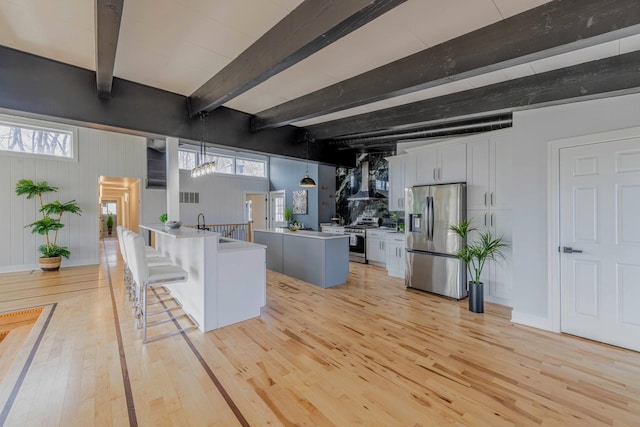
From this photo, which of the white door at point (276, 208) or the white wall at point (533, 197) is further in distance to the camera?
the white door at point (276, 208)

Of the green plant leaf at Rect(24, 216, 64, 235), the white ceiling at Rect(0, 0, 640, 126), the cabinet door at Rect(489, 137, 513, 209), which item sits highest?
the white ceiling at Rect(0, 0, 640, 126)

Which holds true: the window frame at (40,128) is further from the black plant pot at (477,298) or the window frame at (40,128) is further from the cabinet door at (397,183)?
the black plant pot at (477,298)

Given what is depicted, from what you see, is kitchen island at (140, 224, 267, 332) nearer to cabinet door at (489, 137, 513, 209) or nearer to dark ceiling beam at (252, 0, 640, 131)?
dark ceiling beam at (252, 0, 640, 131)

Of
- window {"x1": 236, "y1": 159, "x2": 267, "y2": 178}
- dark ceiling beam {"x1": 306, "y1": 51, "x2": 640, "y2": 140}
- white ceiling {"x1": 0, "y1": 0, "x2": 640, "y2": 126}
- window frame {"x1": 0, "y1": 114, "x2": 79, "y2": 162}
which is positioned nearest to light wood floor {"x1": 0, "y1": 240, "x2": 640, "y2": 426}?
dark ceiling beam {"x1": 306, "y1": 51, "x2": 640, "y2": 140}

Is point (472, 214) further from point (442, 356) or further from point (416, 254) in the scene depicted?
point (442, 356)

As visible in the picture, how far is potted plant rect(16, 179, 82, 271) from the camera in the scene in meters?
5.63

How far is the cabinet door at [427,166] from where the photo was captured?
14.6 feet

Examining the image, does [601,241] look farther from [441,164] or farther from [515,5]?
[515,5]

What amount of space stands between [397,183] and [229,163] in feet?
20.5

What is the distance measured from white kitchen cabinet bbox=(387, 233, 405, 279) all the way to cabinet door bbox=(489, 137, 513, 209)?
73.3 inches

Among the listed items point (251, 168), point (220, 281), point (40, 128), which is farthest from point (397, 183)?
point (40, 128)

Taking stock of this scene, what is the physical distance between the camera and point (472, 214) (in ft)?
13.3

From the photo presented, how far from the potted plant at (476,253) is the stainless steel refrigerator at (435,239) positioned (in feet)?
0.38

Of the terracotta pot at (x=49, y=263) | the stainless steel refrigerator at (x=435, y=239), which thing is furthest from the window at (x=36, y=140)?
the stainless steel refrigerator at (x=435, y=239)
